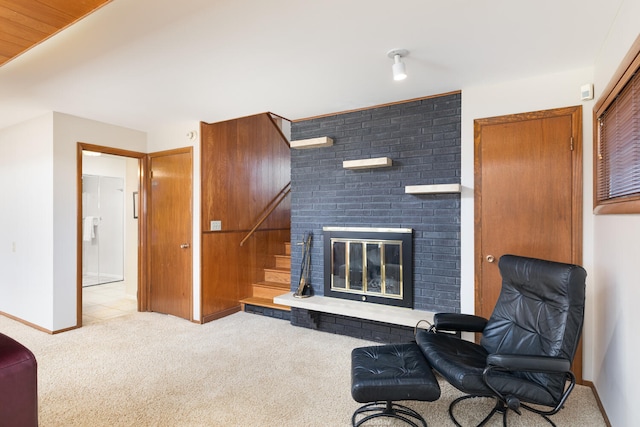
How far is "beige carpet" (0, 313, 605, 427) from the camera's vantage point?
84.7 inches

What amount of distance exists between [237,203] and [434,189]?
2668 mm

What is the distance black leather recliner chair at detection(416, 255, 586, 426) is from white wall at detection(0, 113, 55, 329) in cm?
405

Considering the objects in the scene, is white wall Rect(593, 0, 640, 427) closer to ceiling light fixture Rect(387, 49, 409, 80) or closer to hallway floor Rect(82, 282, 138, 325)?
ceiling light fixture Rect(387, 49, 409, 80)

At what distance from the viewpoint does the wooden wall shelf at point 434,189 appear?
2.94 metres

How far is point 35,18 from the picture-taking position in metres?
1.60

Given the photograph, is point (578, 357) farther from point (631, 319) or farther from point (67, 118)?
point (67, 118)

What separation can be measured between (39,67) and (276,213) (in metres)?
3.29

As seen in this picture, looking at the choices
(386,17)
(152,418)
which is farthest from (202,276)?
(386,17)

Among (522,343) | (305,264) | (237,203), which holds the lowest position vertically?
(522,343)

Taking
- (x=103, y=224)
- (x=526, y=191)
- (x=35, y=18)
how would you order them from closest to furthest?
(x=35, y=18), (x=526, y=191), (x=103, y=224)

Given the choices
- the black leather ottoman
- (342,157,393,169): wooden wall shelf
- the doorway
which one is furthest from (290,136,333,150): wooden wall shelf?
the doorway

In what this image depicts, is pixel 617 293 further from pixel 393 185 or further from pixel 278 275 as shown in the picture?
pixel 278 275

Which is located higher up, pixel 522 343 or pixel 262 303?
pixel 522 343

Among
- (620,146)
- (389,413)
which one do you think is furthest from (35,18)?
(620,146)
